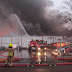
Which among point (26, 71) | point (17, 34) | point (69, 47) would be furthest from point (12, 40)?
point (26, 71)

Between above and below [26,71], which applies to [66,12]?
above

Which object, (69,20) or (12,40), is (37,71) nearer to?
(69,20)

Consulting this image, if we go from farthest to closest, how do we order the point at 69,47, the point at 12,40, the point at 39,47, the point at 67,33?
the point at 12,40, the point at 39,47, the point at 67,33, the point at 69,47

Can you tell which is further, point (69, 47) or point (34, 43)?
point (34, 43)

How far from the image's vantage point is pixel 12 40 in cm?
3353

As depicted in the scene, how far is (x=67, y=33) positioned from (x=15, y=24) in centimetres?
2116

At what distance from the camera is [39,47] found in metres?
22.3

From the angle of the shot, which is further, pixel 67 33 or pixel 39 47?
pixel 39 47

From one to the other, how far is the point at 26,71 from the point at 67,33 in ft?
45.9

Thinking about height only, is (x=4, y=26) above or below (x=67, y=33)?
above

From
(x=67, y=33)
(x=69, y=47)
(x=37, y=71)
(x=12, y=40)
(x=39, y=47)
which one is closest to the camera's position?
(x=37, y=71)

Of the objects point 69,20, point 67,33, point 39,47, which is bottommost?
point 39,47

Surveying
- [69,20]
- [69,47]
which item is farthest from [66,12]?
[69,47]

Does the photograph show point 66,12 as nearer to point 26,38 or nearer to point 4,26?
point 26,38
